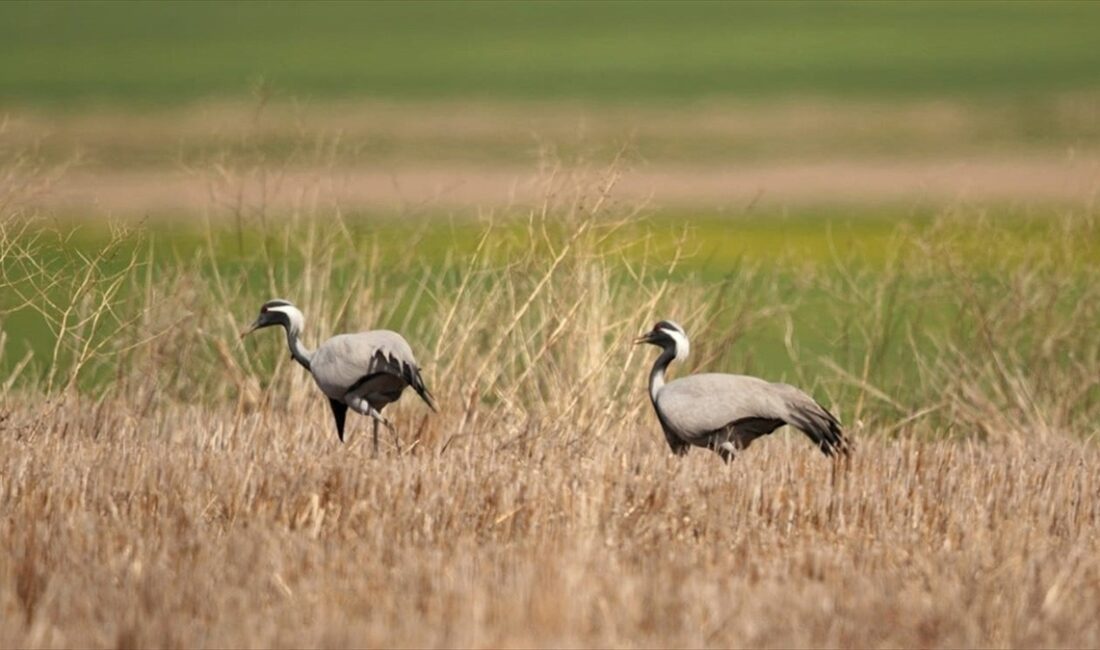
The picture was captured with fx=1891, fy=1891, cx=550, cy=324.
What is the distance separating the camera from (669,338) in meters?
9.41

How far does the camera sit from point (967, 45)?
5525 centimetres

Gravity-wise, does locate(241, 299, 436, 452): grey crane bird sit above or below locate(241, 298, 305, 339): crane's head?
below

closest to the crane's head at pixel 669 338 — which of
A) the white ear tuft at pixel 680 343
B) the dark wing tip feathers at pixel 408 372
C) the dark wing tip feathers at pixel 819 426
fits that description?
the white ear tuft at pixel 680 343

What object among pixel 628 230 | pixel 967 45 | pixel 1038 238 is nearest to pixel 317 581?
pixel 628 230

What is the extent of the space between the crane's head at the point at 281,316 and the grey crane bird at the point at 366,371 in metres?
0.19

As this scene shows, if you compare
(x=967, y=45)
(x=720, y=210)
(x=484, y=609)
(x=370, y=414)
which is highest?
(x=967, y=45)

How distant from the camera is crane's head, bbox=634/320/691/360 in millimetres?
9289

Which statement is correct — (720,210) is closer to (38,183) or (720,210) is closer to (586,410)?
(586,410)

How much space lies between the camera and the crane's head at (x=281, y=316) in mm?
9789

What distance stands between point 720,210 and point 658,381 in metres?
2.99

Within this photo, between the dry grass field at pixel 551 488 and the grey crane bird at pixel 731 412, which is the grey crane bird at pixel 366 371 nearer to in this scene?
the dry grass field at pixel 551 488

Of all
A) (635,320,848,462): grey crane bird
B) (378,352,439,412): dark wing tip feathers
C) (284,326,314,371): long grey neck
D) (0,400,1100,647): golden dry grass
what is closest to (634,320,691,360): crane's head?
(635,320,848,462): grey crane bird

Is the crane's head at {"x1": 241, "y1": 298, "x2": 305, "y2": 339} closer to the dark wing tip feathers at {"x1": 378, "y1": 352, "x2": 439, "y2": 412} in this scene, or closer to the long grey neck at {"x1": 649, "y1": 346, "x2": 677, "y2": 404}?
the dark wing tip feathers at {"x1": 378, "y1": 352, "x2": 439, "y2": 412}

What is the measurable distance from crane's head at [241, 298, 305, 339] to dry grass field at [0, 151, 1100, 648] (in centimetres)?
52
